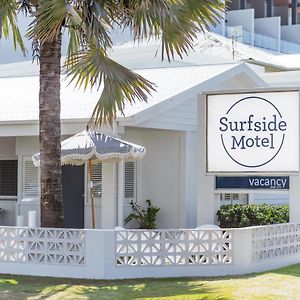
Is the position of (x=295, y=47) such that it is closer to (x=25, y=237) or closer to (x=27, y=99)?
(x=27, y=99)

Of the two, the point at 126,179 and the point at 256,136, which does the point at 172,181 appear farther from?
the point at 256,136

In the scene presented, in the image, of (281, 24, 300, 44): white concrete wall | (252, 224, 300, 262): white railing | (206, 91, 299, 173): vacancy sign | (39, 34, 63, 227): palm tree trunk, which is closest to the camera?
(252, 224, 300, 262): white railing

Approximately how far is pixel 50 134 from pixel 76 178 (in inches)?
274

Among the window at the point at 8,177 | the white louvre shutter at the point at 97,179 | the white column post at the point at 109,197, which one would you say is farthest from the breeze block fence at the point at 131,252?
the window at the point at 8,177

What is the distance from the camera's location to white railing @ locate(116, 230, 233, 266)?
13477 millimetres

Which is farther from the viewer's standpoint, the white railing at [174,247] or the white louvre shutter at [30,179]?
the white louvre shutter at [30,179]

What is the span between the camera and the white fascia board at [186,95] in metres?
18.0

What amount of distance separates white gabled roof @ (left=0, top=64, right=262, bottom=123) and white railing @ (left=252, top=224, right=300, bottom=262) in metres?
4.59

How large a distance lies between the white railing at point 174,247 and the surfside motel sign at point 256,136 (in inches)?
86.7

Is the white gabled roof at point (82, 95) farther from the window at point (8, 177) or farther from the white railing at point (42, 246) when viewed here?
the white railing at point (42, 246)

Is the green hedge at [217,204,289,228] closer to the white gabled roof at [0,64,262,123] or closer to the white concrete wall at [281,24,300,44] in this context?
the white gabled roof at [0,64,262,123]

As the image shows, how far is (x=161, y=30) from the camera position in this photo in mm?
14773

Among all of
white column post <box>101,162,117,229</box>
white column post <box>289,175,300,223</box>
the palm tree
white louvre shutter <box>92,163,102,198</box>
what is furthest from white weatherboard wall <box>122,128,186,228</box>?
the palm tree

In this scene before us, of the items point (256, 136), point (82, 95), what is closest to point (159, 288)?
point (256, 136)
